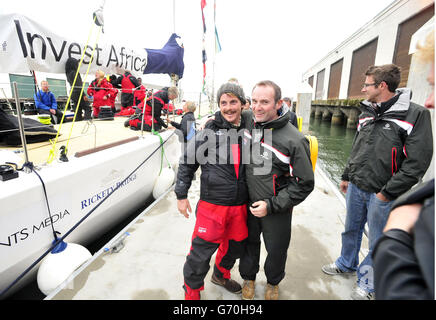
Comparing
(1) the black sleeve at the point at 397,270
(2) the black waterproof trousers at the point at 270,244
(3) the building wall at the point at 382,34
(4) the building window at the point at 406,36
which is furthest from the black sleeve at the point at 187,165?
(4) the building window at the point at 406,36

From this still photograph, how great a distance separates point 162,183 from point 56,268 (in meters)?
2.31

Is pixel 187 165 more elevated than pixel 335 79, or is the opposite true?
pixel 335 79

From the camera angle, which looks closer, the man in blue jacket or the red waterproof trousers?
the red waterproof trousers

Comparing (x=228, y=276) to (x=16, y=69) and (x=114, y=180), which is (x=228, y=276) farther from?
(x=16, y=69)

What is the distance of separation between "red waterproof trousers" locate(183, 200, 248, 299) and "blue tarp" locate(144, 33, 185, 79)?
4.96 m

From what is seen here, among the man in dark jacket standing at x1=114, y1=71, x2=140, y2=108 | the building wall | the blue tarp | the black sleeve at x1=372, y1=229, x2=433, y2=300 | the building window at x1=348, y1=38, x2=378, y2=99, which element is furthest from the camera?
the building window at x1=348, y1=38, x2=378, y2=99

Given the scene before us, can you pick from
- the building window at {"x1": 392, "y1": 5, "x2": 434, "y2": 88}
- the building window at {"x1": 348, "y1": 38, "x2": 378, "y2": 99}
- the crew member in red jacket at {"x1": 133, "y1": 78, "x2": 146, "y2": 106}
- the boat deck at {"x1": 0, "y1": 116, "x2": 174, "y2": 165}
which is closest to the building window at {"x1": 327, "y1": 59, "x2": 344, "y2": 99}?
the building window at {"x1": 348, "y1": 38, "x2": 378, "y2": 99}

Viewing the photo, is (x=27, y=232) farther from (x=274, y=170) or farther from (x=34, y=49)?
(x=34, y=49)

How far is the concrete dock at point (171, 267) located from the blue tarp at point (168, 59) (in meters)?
3.99

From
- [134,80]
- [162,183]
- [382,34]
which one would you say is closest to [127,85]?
[134,80]

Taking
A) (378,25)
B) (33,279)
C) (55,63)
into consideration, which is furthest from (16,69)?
(378,25)

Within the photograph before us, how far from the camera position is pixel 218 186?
1.79m

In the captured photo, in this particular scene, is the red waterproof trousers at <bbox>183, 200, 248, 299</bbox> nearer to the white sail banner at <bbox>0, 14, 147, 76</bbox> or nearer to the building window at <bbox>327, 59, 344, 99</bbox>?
the white sail banner at <bbox>0, 14, 147, 76</bbox>

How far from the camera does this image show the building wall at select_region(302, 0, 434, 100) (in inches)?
628
